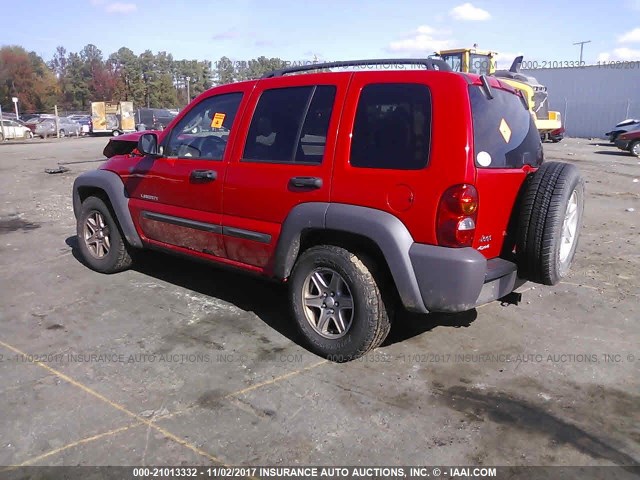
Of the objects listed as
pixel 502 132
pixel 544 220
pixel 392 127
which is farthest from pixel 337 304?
pixel 502 132

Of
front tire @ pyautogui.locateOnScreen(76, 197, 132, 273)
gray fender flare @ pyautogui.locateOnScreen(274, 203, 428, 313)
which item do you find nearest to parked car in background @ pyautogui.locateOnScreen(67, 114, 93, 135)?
front tire @ pyautogui.locateOnScreen(76, 197, 132, 273)

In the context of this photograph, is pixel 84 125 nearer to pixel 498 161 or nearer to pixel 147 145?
pixel 147 145

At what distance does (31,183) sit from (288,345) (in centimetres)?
1076

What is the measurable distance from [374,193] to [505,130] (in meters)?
1.03

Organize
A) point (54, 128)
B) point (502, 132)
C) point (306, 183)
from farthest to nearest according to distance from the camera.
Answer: point (54, 128), point (306, 183), point (502, 132)

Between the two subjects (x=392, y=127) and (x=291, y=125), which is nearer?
(x=392, y=127)

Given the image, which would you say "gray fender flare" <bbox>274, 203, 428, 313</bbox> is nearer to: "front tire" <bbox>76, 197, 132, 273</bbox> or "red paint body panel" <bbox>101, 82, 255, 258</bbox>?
"red paint body panel" <bbox>101, 82, 255, 258</bbox>

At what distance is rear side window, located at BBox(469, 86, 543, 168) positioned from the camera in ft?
11.3

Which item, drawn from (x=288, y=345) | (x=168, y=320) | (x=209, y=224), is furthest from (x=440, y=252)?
(x=168, y=320)

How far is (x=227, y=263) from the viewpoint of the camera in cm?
453

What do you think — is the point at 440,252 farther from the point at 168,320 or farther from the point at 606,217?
the point at 606,217

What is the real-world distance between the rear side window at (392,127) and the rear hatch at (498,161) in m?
0.31

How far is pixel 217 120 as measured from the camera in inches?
180

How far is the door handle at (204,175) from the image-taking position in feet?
14.4
